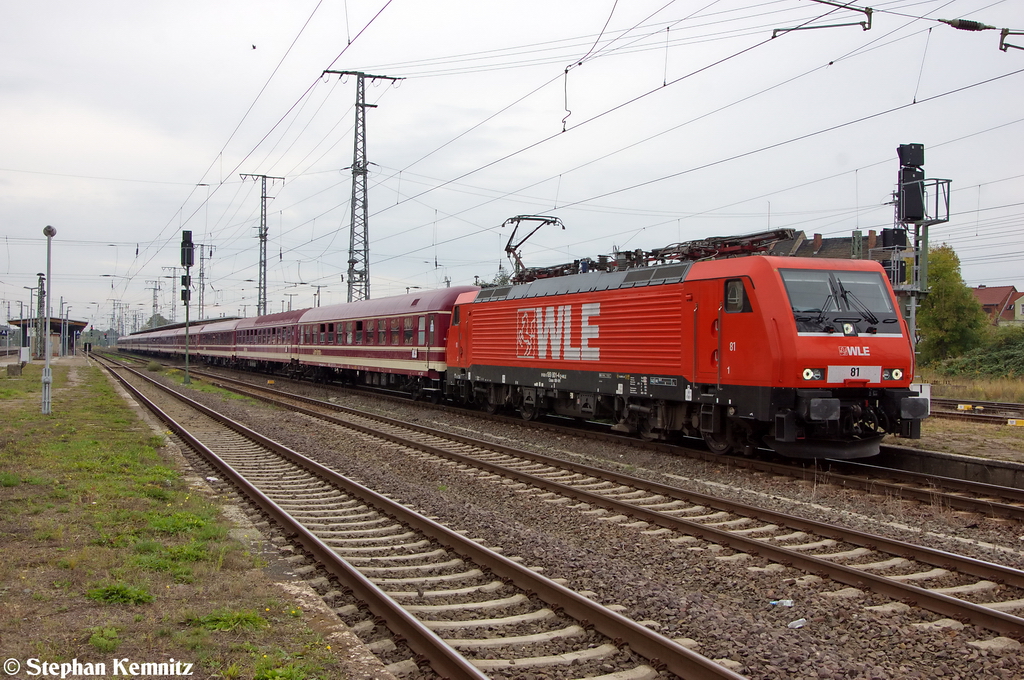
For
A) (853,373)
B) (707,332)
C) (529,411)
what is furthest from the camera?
(529,411)

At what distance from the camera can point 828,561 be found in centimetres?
686

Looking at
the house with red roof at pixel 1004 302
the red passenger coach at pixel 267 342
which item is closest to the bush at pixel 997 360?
the red passenger coach at pixel 267 342

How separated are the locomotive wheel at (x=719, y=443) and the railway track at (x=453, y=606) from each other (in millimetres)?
6285

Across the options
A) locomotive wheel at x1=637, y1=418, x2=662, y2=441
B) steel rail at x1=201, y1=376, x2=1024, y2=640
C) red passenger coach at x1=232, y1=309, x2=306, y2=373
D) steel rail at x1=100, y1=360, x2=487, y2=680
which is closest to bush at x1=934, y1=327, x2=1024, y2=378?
locomotive wheel at x1=637, y1=418, x2=662, y2=441

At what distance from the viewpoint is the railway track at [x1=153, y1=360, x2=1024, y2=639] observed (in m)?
5.96

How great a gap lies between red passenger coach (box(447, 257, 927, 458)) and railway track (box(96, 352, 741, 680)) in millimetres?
5902

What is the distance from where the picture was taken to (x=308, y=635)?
17.0ft

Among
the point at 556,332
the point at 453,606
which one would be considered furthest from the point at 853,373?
the point at 453,606

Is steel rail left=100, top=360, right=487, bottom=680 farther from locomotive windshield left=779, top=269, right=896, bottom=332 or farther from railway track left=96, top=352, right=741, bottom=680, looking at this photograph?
locomotive windshield left=779, top=269, right=896, bottom=332

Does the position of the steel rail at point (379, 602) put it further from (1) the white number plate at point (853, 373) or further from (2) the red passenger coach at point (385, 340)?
(2) the red passenger coach at point (385, 340)

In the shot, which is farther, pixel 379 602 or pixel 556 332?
pixel 556 332

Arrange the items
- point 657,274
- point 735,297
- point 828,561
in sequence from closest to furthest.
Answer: point 828,561 < point 735,297 < point 657,274

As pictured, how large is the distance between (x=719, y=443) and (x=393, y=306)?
1609 cm

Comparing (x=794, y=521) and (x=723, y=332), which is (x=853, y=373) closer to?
(x=723, y=332)
